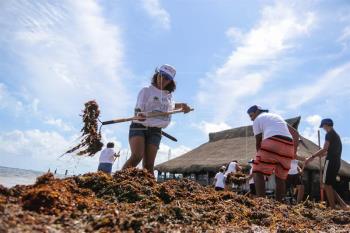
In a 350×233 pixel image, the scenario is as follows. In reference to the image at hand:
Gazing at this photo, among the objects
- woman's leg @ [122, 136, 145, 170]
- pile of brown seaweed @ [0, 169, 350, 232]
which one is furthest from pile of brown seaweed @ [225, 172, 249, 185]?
pile of brown seaweed @ [0, 169, 350, 232]

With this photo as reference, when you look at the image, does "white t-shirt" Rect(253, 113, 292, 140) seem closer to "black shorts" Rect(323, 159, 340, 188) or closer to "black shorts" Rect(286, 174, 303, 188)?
"black shorts" Rect(323, 159, 340, 188)

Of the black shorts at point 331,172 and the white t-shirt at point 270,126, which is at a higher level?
the white t-shirt at point 270,126

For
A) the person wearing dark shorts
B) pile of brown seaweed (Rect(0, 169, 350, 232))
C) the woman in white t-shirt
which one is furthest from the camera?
the person wearing dark shorts

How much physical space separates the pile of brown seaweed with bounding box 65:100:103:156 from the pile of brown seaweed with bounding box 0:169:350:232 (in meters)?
1.53

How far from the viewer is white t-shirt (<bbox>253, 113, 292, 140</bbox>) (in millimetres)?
5129

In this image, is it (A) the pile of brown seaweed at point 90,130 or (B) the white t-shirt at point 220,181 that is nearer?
(A) the pile of brown seaweed at point 90,130

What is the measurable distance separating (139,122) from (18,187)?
2.33 metres

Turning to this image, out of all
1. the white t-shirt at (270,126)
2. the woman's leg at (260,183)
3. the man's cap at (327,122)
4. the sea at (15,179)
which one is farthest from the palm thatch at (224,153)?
the woman's leg at (260,183)

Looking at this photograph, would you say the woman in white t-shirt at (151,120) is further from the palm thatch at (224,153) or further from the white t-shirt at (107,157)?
the palm thatch at (224,153)

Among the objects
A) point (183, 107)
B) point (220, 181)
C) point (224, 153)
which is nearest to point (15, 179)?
point (224, 153)

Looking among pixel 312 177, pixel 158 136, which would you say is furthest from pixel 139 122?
pixel 312 177

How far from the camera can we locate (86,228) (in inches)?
83.3

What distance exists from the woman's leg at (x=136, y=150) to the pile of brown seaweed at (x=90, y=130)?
2.35 feet

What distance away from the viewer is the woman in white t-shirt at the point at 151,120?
16.0 ft
